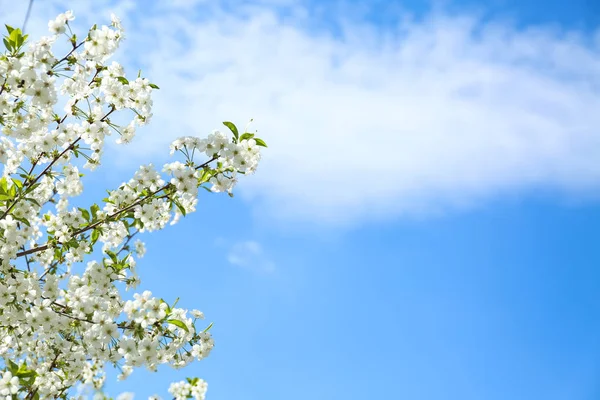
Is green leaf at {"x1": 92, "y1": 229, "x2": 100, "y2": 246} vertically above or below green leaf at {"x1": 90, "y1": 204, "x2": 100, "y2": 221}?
below

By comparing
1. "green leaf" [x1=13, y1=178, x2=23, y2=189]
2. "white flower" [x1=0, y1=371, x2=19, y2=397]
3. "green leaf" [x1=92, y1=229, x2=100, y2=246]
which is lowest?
"white flower" [x1=0, y1=371, x2=19, y2=397]

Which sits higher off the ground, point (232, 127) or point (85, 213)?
point (232, 127)

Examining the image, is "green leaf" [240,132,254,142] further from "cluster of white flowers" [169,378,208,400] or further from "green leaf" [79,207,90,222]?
"cluster of white flowers" [169,378,208,400]

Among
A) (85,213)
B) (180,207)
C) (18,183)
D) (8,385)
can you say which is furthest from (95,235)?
(8,385)

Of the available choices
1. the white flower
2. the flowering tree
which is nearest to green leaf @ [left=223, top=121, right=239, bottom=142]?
the flowering tree

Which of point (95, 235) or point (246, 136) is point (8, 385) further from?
point (246, 136)

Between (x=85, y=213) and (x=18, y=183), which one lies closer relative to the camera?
(x=18, y=183)

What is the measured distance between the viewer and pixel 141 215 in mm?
6184

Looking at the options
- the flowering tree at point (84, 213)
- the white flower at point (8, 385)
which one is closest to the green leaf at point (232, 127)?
the flowering tree at point (84, 213)

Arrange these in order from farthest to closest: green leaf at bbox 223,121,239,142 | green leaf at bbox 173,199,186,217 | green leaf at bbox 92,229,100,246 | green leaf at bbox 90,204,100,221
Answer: green leaf at bbox 92,229,100,246
green leaf at bbox 90,204,100,221
green leaf at bbox 173,199,186,217
green leaf at bbox 223,121,239,142

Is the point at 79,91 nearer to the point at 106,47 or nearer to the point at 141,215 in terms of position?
the point at 106,47

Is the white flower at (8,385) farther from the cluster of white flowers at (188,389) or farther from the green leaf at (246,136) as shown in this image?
the green leaf at (246,136)

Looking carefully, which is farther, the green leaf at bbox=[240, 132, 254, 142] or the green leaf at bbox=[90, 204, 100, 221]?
the green leaf at bbox=[90, 204, 100, 221]

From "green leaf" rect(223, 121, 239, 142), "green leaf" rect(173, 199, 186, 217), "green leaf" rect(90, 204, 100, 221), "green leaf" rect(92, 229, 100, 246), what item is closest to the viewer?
"green leaf" rect(223, 121, 239, 142)
